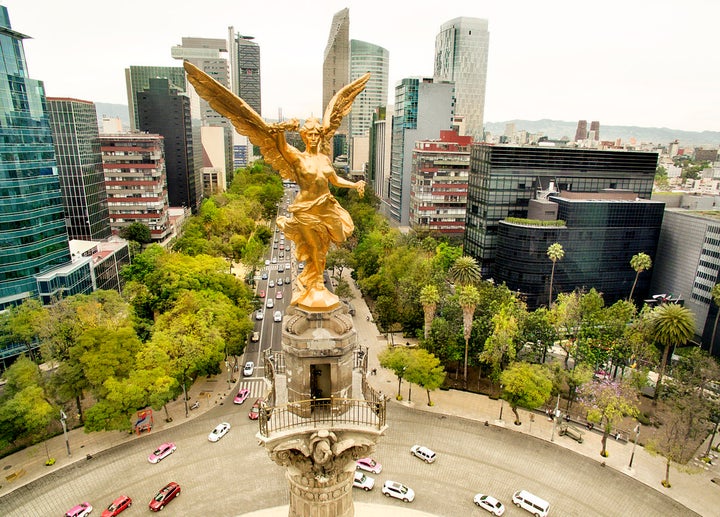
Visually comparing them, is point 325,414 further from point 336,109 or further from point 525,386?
point 525,386

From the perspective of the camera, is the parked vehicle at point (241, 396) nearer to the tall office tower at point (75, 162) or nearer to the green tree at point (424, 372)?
the green tree at point (424, 372)

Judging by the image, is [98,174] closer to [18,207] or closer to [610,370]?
[18,207]

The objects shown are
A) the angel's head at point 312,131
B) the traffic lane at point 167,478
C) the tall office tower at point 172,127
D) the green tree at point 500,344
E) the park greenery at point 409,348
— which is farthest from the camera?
the tall office tower at point 172,127

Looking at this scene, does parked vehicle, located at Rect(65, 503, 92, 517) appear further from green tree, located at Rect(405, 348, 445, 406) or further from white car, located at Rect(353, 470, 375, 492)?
green tree, located at Rect(405, 348, 445, 406)

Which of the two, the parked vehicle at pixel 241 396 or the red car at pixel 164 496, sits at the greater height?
the red car at pixel 164 496

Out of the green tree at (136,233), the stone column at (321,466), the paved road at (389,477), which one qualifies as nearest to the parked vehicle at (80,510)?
the paved road at (389,477)

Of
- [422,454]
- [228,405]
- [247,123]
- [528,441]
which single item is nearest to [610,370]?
[528,441]

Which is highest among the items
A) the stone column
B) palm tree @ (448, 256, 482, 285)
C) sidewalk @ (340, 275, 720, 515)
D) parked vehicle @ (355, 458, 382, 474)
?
the stone column

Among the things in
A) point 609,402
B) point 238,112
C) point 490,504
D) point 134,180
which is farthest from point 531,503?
point 134,180

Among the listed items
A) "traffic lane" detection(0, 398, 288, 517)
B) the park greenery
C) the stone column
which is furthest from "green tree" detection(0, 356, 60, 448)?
the stone column
